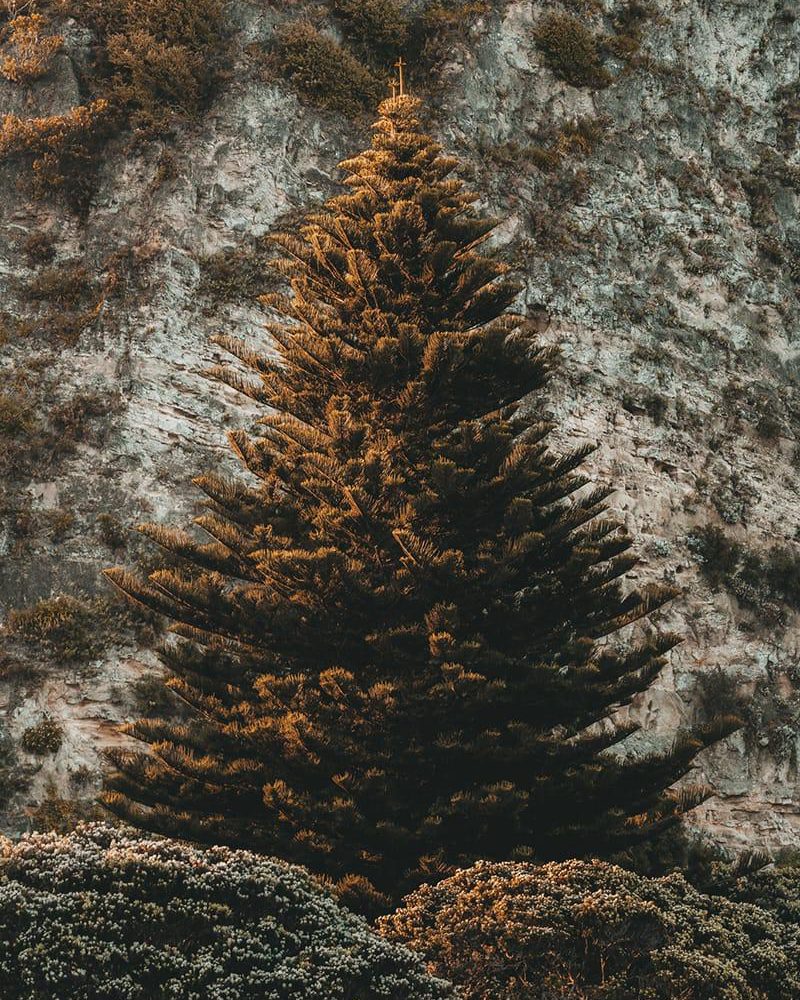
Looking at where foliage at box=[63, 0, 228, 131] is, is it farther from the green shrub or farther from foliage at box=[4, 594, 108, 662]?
the green shrub

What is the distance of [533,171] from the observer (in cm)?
2309

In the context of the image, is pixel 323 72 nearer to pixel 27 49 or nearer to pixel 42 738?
pixel 27 49

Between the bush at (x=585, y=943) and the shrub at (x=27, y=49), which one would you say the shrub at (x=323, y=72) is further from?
the bush at (x=585, y=943)

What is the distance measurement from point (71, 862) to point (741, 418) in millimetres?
15939

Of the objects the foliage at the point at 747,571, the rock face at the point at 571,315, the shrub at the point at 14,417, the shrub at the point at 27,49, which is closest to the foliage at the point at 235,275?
the rock face at the point at 571,315

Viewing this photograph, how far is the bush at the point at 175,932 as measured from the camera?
321 inches

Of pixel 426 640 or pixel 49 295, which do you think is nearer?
pixel 426 640

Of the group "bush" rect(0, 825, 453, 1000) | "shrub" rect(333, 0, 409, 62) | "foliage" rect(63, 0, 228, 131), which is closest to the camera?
"bush" rect(0, 825, 453, 1000)

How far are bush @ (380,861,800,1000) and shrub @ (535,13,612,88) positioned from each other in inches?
695

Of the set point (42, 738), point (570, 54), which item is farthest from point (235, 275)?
point (570, 54)

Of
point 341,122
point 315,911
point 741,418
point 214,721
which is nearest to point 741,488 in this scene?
point 741,418

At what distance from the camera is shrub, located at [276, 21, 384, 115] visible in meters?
22.4

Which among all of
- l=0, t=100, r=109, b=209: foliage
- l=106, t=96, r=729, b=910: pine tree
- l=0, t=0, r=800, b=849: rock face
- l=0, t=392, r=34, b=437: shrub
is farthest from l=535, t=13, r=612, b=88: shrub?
l=0, t=392, r=34, b=437: shrub

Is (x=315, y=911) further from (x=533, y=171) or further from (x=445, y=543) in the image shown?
(x=533, y=171)
